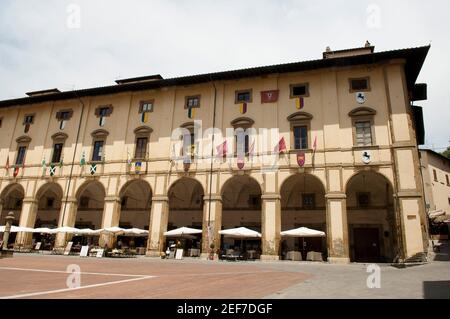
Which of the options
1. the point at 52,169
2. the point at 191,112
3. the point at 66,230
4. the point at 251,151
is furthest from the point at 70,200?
the point at 251,151

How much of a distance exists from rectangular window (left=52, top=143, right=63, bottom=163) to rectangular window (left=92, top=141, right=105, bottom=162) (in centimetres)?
342

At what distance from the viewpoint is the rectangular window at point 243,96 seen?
24.0 m

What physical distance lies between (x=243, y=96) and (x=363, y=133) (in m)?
8.64

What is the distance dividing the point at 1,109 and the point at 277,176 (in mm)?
26968

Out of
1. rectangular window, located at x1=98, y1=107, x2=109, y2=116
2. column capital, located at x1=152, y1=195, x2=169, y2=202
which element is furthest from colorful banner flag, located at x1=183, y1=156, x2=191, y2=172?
rectangular window, located at x1=98, y1=107, x2=109, y2=116

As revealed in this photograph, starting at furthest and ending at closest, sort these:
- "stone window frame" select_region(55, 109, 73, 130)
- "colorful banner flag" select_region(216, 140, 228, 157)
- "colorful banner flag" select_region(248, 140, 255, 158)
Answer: "stone window frame" select_region(55, 109, 73, 130)
"colorful banner flag" select_region(216, 140, 228, 157)
"colorful banner flag" select_region(248, 140, 255, 158)

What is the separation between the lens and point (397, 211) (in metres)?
19.0

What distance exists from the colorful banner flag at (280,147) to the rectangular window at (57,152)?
17992 mm

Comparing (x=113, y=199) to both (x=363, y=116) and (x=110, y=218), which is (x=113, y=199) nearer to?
(x=110, y=218)

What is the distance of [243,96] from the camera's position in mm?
24312

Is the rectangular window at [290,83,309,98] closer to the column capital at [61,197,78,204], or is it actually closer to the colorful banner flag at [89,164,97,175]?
the colorful banner flag at [89,164,97,175]

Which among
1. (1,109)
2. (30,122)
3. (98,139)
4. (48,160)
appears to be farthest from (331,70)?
(1,109)

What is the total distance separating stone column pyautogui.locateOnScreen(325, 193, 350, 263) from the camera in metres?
19.2
